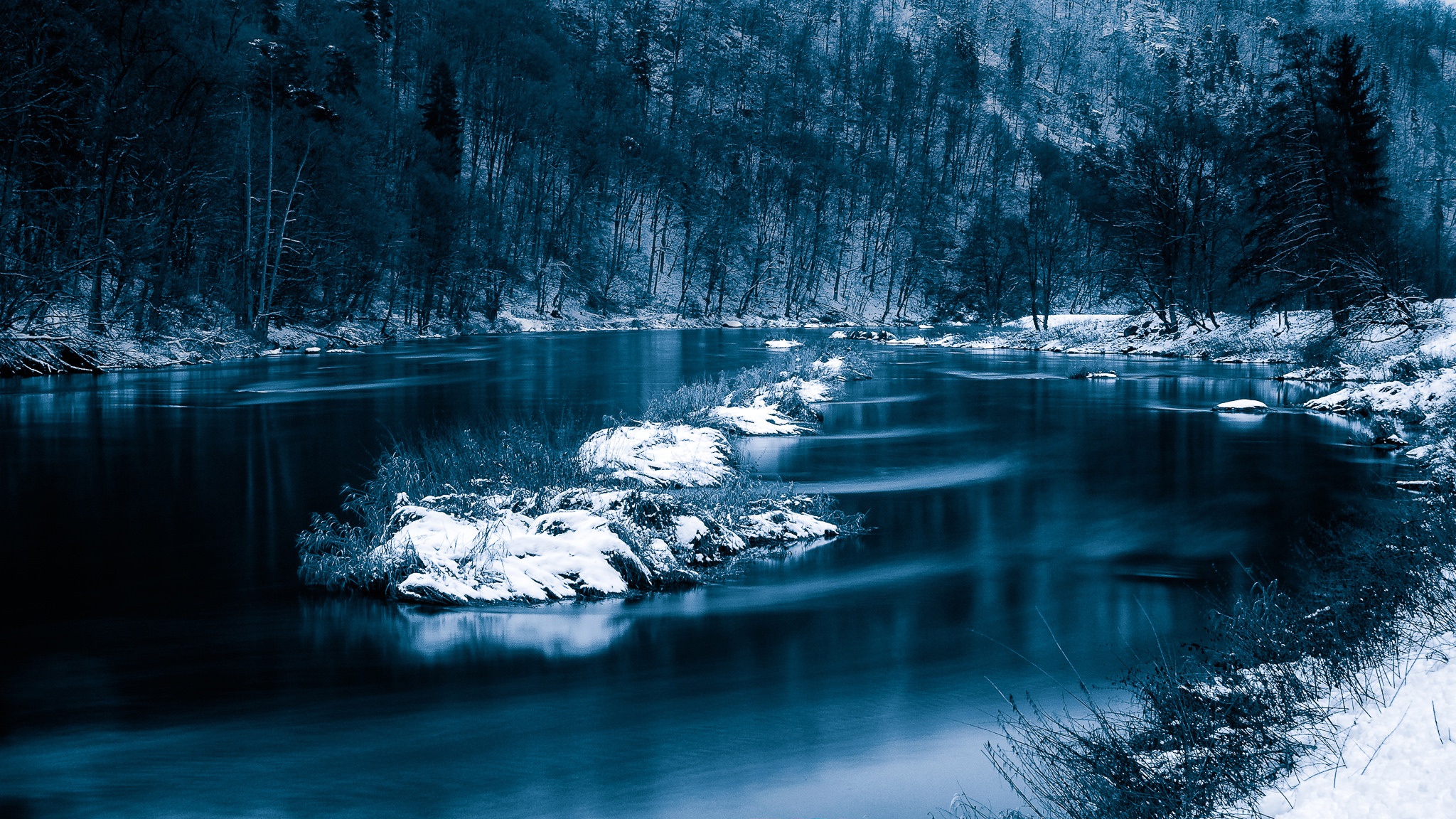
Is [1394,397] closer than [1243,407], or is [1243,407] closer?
[1394,397]

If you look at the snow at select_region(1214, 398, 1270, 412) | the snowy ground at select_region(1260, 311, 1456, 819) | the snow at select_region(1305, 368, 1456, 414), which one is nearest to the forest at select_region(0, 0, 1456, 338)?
the snow at select_region(1305, 368, 1456, 414)

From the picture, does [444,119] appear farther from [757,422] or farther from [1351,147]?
[757,422]

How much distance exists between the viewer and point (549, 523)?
11.8m

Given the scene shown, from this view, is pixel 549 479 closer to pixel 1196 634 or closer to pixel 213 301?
pixel 1196 634

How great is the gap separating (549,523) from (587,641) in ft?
7.49

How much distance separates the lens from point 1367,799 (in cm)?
454

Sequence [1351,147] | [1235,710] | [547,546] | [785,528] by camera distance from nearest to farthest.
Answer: [1235,710] < [547,546] < [785,528] < [1351,147]

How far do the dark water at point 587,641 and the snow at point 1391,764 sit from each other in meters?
1.95

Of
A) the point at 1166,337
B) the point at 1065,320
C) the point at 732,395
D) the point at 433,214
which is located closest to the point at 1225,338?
the point at 1166,337

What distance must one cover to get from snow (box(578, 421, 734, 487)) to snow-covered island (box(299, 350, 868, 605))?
0.11 ft

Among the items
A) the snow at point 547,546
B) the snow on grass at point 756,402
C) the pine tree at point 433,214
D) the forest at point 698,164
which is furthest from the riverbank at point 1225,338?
the snow at point 547,546

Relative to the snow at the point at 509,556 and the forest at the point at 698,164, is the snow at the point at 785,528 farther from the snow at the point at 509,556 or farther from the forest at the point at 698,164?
the forest at the point at 698,164

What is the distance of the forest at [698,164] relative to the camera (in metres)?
38.9

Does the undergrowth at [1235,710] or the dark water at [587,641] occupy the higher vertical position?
the undergrowth at [1235,710]
